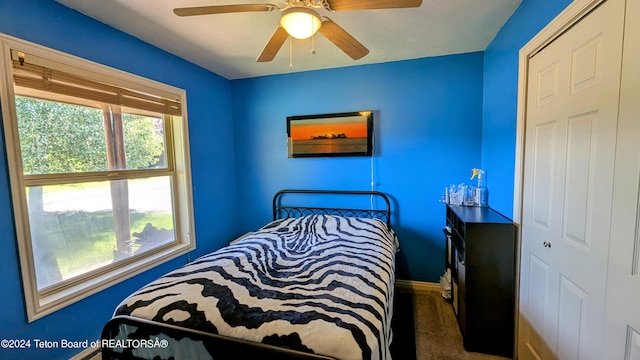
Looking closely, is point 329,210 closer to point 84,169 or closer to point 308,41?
point 308,41

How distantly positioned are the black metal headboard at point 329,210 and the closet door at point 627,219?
192cm

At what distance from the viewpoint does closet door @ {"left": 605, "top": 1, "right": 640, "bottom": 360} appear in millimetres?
921

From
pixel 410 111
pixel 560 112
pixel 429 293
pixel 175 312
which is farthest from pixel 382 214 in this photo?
pixel 175 312

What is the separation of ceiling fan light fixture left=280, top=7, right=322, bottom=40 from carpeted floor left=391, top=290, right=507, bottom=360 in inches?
90.7

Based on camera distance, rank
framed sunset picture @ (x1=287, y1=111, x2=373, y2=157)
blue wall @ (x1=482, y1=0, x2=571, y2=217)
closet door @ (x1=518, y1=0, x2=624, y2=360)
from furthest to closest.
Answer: framed sunset picture @ (x1=287, y1=111, x2=373, y2=157), blue wall @ (x1=482, y1=0, x2=571, y2=217), closet door @ (x1=518, y1=0, x2=624, y2=360)

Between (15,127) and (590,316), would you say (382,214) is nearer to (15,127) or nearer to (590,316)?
(590,316)

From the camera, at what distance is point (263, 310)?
129cm

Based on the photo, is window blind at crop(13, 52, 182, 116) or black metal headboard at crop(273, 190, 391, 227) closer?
window blind at crop(13, 52, 182, 116)

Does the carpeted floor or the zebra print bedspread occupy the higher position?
the zebra print bedspread

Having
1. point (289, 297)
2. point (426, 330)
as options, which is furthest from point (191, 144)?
point (426, 330)

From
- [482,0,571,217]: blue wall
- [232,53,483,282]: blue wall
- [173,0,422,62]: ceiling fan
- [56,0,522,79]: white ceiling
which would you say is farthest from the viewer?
[232,53,483,282]: blue wall

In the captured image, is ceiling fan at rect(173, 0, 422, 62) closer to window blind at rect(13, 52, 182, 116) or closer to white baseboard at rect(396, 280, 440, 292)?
window blind at rect(13, 52, 182, 116)

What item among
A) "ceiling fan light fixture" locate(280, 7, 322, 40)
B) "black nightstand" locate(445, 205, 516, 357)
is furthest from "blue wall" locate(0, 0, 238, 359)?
"black nightstand" locate(445, 205, 516, 357)

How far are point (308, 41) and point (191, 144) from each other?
1.63 metres
